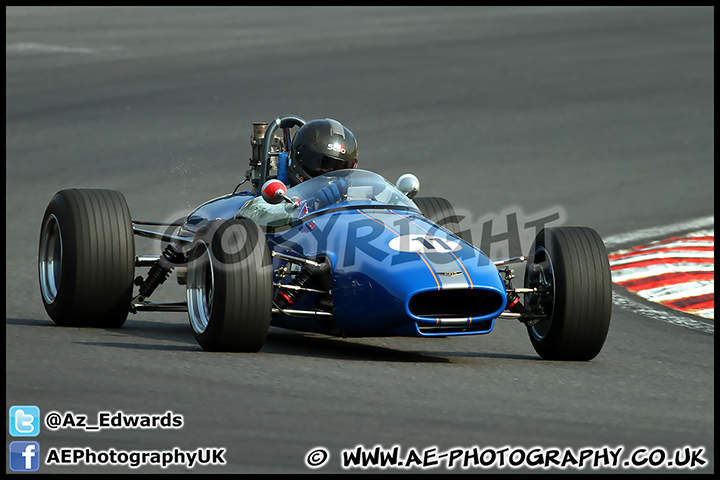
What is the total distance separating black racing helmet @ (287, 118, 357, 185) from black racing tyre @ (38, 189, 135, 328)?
135cm

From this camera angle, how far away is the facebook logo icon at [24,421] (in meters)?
5.07

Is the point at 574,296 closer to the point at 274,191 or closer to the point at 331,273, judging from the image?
the point at 331,273

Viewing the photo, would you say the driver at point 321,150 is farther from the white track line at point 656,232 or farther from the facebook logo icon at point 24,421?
the white track line at point 656,232

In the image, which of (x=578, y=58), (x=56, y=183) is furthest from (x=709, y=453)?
(x=578, y=58)

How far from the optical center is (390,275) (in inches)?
271

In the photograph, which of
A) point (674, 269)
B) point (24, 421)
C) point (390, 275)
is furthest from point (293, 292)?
point (674, 269)

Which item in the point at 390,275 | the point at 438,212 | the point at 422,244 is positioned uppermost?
the point at 438,212

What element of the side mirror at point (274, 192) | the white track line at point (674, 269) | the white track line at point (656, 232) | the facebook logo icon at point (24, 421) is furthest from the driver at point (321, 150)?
the white track line at point (656, 232)

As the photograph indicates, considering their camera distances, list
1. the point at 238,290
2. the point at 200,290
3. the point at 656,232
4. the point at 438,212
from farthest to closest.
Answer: the point at 656,232
the point at 438,212
the point at 200,290
the point at 238,290

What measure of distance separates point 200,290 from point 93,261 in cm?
82

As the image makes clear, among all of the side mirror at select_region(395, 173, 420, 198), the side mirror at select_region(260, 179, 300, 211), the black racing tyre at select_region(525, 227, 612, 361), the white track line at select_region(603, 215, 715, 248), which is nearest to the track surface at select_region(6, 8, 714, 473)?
the black racing tyre at select_region(525, 227, 612, 361)

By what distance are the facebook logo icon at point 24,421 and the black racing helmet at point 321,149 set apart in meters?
3.61

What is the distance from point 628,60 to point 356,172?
17626 millimetres

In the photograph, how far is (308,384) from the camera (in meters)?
6.29
